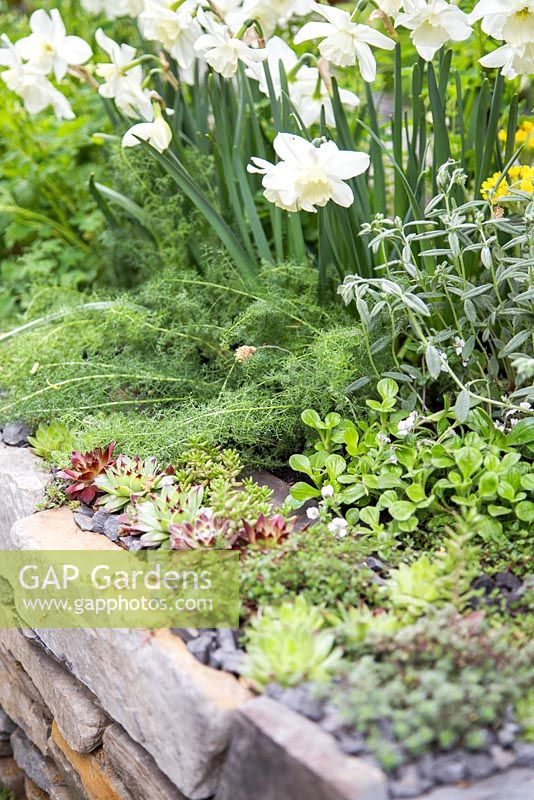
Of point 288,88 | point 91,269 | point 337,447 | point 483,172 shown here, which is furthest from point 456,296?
point 91,269

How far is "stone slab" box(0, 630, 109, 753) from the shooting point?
158 centimetres

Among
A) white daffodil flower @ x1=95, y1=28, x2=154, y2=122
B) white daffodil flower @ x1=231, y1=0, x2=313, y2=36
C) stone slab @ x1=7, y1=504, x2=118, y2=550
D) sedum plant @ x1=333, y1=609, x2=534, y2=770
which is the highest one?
white daffodil flower @ x1=231, y1=0, x2=313, y2=36

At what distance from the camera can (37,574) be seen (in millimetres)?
1561

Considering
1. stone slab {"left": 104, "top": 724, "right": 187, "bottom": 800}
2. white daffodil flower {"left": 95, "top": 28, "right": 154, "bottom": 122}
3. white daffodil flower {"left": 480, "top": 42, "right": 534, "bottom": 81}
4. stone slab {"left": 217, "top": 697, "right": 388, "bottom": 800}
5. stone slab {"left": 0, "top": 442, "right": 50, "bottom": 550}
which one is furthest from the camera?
white daffodil flower {"left": 95, "top": 28, "right": 154, "bottom": 122}

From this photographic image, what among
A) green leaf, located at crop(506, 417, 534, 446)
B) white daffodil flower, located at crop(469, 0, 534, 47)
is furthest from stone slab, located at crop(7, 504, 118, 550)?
white daffodil flower, located at crop(469, 0, 534, 47)

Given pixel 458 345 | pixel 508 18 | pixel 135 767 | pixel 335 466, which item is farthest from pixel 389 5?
pixel 135 767

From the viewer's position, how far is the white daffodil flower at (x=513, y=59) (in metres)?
1.60

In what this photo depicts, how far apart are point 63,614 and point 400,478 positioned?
0.71 meters

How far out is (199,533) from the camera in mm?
1399

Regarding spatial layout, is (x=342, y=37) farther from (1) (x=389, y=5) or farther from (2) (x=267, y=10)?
(2) (x=267, y=10)

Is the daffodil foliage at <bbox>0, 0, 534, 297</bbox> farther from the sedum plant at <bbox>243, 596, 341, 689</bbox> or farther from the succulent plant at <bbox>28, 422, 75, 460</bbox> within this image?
the sedum plant at <bbox>243, 596, 341, 689</bbox>

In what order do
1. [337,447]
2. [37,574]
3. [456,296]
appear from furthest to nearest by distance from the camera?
[456,296] < [337,447] < [37,574]

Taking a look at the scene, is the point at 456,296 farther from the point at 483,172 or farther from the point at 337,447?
the point at 337,447

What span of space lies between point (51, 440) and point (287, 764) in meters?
1.08
